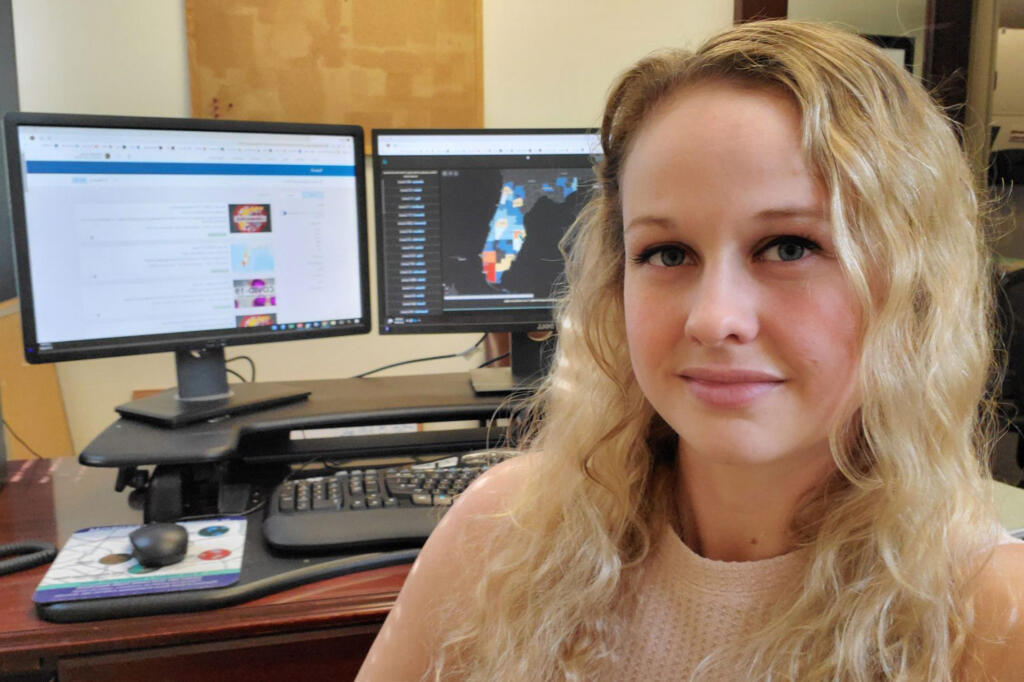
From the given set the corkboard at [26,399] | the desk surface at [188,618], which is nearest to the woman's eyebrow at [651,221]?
the desk surface at [188,618]

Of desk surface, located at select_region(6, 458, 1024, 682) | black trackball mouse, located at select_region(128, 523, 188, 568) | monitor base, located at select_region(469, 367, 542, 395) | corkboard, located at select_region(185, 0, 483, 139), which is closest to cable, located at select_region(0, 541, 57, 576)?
desk surface, located at select_region(6, 458, 1024, 682)

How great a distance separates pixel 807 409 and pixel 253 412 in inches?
38.2

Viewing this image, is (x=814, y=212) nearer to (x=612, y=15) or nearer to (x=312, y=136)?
(x=312, y=136)

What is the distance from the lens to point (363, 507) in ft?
3.77

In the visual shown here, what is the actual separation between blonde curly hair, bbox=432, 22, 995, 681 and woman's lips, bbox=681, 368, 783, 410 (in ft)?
0.26

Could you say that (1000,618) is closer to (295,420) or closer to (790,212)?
(790,212)

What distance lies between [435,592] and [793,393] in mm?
434

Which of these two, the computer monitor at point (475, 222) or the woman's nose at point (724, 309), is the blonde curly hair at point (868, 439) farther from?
the computer monitor at point (475, 222)

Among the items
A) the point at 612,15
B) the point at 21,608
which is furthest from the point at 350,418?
the point at 612,15

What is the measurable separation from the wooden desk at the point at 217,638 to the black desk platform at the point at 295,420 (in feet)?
0.70

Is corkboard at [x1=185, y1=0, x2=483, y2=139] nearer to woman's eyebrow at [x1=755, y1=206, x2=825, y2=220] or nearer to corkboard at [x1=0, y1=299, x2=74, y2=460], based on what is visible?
corkboard at [x1=0, y1=299, x2=74, y2=460]

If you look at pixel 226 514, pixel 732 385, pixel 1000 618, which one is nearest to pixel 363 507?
pixel 226 514

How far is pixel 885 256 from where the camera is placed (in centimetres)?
65

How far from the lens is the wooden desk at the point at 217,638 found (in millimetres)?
892
